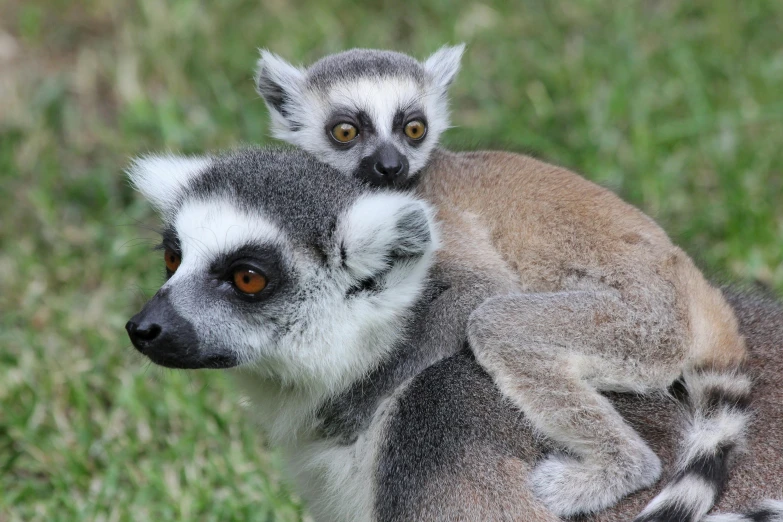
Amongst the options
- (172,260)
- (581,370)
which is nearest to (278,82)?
(172,260)

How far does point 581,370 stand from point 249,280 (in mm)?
1195

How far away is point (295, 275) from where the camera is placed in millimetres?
3189

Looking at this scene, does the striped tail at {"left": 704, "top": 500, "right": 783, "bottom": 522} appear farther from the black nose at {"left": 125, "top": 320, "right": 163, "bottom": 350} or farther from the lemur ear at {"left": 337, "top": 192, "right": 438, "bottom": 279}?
the black nose at {"left": 125, "top": 320, "right": 163, "bottom": 350}

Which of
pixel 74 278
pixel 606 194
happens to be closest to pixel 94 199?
pixel 74 278

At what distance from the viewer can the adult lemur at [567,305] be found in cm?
304

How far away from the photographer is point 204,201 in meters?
3.31

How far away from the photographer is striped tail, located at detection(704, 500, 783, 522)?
9.32 ft

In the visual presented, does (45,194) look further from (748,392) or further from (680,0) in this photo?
(680,0)

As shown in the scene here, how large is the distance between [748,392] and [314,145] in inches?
88.7

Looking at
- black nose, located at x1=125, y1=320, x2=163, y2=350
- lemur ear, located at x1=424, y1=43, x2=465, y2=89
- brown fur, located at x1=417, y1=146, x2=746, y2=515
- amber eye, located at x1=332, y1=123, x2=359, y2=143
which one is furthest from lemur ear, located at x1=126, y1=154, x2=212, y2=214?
lemur ear, located at x1=424, y1=43, x2=465, y2=89

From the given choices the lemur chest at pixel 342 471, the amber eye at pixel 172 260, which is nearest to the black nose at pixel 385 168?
the amber eye at pixel 172 260

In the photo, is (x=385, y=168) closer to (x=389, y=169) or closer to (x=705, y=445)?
(x=389, y=169)

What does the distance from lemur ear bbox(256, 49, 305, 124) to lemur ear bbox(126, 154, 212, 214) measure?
41.6 inches

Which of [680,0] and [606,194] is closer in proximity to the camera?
[606,194]
